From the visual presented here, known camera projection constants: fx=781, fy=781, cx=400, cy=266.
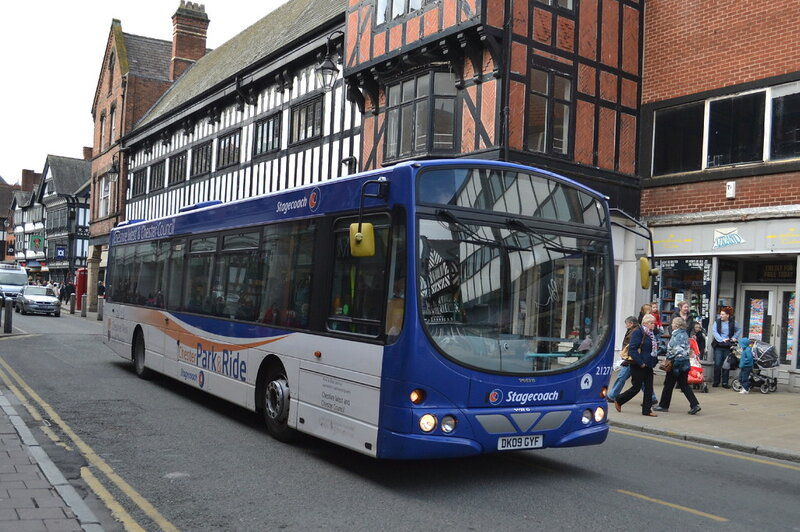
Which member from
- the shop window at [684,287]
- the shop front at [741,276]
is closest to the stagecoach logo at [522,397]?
the shop front at [741,276]

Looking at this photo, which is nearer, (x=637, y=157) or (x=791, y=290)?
(x=791, y=290)

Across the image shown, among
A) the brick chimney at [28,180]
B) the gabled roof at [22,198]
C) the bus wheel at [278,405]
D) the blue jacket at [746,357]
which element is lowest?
the bus wheel at [278,405]

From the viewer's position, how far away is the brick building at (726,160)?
1603 centimetres

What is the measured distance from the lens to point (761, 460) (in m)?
9.17

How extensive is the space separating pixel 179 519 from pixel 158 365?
740cm

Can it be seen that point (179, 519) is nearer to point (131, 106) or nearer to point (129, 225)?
point (129, 225)

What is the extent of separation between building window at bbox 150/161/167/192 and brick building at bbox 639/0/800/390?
2417cm

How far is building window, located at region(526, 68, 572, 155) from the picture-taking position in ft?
56.7

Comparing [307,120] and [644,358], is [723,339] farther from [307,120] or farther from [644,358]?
[307,120]

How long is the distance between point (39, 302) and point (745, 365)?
31.1m

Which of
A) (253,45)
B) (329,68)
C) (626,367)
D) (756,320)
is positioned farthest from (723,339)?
(253,45)

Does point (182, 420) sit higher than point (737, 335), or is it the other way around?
point (737, 335)

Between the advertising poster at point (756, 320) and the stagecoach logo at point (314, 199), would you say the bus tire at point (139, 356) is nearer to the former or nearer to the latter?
the stagecoach logo at point (314, 199)

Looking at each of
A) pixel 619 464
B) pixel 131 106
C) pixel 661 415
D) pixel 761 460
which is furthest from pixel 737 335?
pixel 131 106
